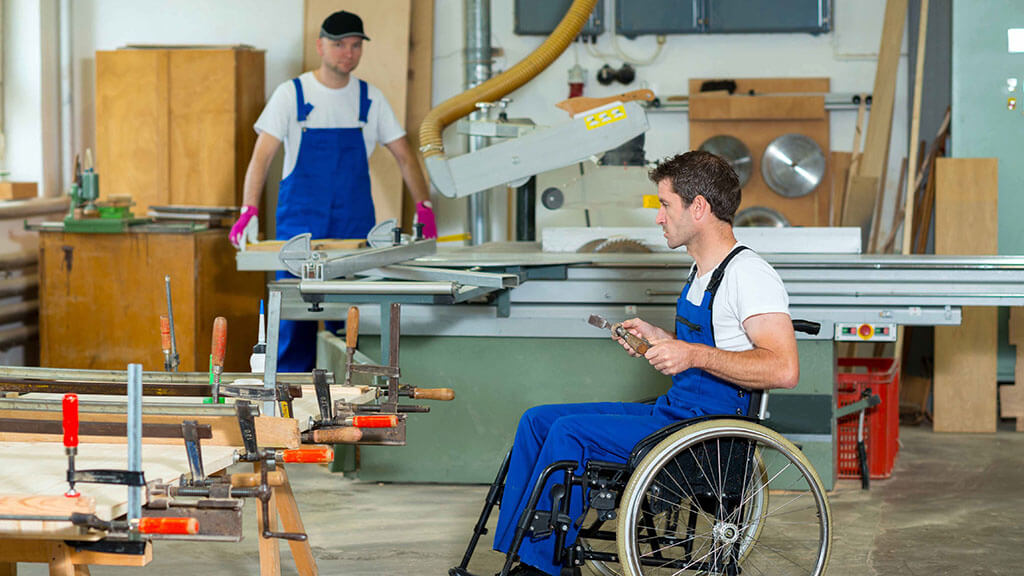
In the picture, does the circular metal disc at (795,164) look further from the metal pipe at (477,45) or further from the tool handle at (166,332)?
the tool handle at (166,332)

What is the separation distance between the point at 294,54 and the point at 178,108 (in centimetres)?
69

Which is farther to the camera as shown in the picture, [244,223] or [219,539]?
[244,223]

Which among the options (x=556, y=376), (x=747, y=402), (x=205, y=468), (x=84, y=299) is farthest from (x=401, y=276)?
(x=84, y=299)

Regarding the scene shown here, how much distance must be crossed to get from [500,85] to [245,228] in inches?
41.4

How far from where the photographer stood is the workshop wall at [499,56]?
5.71 m

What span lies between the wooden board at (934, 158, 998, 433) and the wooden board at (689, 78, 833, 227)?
809mm

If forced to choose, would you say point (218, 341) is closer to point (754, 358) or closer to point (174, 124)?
point (754, 358)

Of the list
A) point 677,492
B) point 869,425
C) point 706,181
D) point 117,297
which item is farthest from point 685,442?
point 117,297

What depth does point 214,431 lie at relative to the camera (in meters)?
2.23

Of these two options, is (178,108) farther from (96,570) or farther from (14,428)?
(14,428)

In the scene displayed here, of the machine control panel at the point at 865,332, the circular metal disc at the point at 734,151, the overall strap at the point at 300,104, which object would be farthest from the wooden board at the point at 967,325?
the overall strap at the point at 300,104

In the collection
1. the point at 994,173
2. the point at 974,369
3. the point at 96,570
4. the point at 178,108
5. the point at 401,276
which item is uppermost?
the point at 178,108

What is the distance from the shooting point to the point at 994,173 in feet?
16.1

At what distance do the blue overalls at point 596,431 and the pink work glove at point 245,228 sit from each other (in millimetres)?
2004
